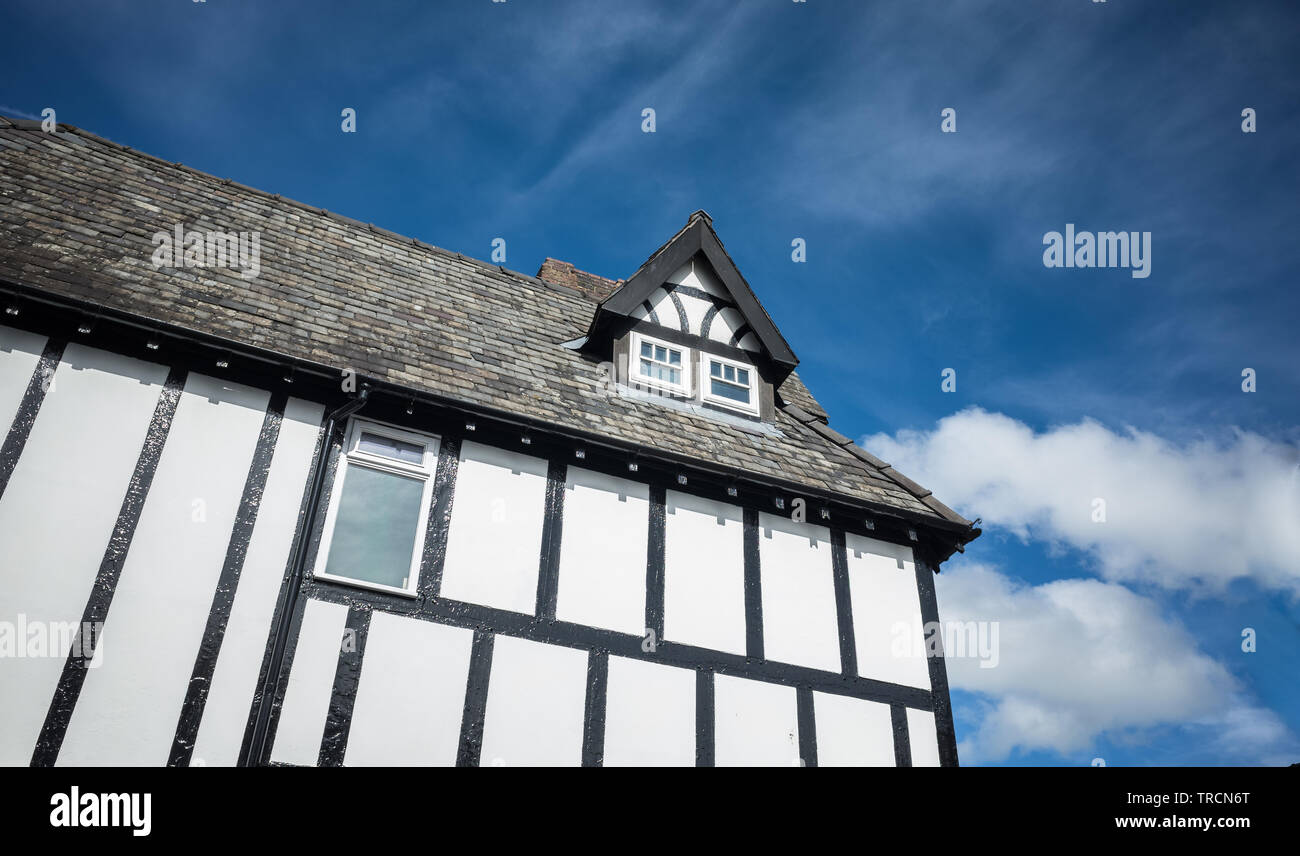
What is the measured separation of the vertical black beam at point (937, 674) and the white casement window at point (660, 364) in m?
4.30

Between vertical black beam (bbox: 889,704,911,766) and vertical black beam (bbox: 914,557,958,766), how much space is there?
446mm

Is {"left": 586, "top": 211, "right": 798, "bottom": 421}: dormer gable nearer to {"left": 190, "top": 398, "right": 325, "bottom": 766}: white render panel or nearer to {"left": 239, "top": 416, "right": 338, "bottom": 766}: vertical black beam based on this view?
{"left": 239, "top": 416, "right": 338, "bottom": 766}: vertical black beam

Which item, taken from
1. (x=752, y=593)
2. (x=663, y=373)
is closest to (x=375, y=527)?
(x=752, y=593)

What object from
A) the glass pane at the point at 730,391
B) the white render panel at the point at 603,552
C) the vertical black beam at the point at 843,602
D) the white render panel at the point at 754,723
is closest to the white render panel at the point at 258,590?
the white render panel at the point at 603,552

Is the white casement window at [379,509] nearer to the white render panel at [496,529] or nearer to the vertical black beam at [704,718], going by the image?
the white render panel at [496,529]

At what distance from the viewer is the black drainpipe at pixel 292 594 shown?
813 cm

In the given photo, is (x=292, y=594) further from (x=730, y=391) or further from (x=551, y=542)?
(x=730, y=391)

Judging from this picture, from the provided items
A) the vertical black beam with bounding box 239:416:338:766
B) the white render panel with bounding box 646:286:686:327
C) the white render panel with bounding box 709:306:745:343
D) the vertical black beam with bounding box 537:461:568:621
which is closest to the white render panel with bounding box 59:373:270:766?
the vertical black beam with bounding box 239:416:338:766

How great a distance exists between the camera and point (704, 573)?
1071cm

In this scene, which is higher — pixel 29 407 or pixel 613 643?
pixel 29 407

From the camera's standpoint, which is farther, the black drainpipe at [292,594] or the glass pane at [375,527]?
the glass pane at [375,527]

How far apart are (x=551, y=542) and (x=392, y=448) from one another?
2170 millimetres

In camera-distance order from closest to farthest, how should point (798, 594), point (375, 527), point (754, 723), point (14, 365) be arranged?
point (14, 365) → point (375, 527) → point (754, 723) → point (798, 594)
